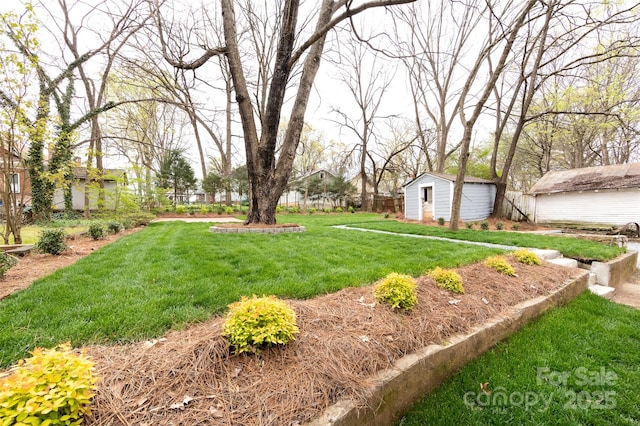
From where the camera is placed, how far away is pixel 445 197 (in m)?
12.6

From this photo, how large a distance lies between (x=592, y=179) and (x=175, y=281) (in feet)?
51.9

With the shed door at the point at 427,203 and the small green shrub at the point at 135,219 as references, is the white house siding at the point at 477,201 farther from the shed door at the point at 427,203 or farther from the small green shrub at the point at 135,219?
the small green shrub at the point at 135,219

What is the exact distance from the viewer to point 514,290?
310 centimetres

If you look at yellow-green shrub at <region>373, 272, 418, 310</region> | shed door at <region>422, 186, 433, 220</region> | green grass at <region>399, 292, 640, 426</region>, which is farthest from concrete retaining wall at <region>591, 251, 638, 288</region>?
shed door at <region>422, 186, 433, 220</region>

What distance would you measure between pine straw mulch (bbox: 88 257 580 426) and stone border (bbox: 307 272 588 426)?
2.3 inches

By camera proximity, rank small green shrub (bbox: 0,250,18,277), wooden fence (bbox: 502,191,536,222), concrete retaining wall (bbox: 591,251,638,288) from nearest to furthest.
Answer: small green shrub (bbox: 0,250,18,277)
concrete retaining wall (bbox: 591,251,638,288)
wooden fence (bbox: 502,191,536,222)

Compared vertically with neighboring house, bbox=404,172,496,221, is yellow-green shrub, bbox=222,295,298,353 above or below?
below

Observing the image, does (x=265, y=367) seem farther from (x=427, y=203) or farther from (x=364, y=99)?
(x=364, y=99)

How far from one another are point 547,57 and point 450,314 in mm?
17655

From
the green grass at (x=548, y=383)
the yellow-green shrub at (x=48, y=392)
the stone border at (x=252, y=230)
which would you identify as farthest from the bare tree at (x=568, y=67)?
the yellow-green shrub at (x=48, y=392)

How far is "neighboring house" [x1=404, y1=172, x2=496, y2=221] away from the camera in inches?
489

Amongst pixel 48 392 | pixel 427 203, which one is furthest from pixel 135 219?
pixel 427 203

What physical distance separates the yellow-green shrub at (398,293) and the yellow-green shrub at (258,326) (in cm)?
100

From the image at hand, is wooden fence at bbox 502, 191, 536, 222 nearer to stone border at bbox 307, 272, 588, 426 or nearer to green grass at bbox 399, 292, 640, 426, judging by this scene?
green grass at bbox 399, 292, 640, 426
